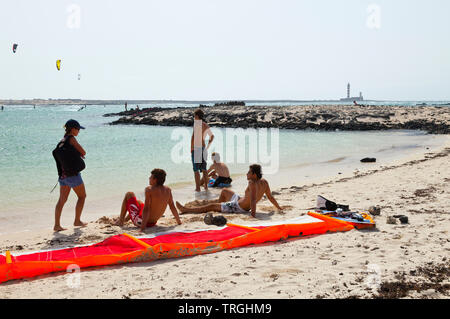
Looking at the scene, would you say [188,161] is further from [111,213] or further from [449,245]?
[449,245]

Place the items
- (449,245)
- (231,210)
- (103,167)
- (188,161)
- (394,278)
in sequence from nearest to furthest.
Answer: (394,278), (449,245), (231,210), (103,167), (188,161)

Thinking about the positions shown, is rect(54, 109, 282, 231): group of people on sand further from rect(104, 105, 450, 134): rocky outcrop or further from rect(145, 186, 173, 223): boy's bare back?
rect(104, 105, 450, 134): rocky outcrop

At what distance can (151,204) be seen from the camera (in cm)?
588

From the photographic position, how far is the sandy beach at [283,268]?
11.8 ft

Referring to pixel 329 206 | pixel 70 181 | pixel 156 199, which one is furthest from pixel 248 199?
pixel 70 181

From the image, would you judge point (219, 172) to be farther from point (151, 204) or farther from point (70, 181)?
point (70, 181)

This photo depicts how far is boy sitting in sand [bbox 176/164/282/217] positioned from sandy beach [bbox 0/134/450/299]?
0.93 ft

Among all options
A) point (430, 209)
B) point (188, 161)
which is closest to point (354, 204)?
point (430, 209)

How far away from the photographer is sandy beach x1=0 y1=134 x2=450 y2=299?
141 inches

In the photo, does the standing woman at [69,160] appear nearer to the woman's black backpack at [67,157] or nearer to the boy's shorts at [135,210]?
the woman's black backpack at [67,157]

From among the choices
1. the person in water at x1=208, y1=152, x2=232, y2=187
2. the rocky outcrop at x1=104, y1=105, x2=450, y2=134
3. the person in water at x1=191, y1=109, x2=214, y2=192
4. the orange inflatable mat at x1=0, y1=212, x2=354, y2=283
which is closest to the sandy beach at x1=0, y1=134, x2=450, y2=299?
the orange inflatable mat at x1=0, y1=212, x2=354, y2=283

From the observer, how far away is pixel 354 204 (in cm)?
708

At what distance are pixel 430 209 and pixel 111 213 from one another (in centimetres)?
533

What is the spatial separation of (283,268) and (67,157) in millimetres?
3524
